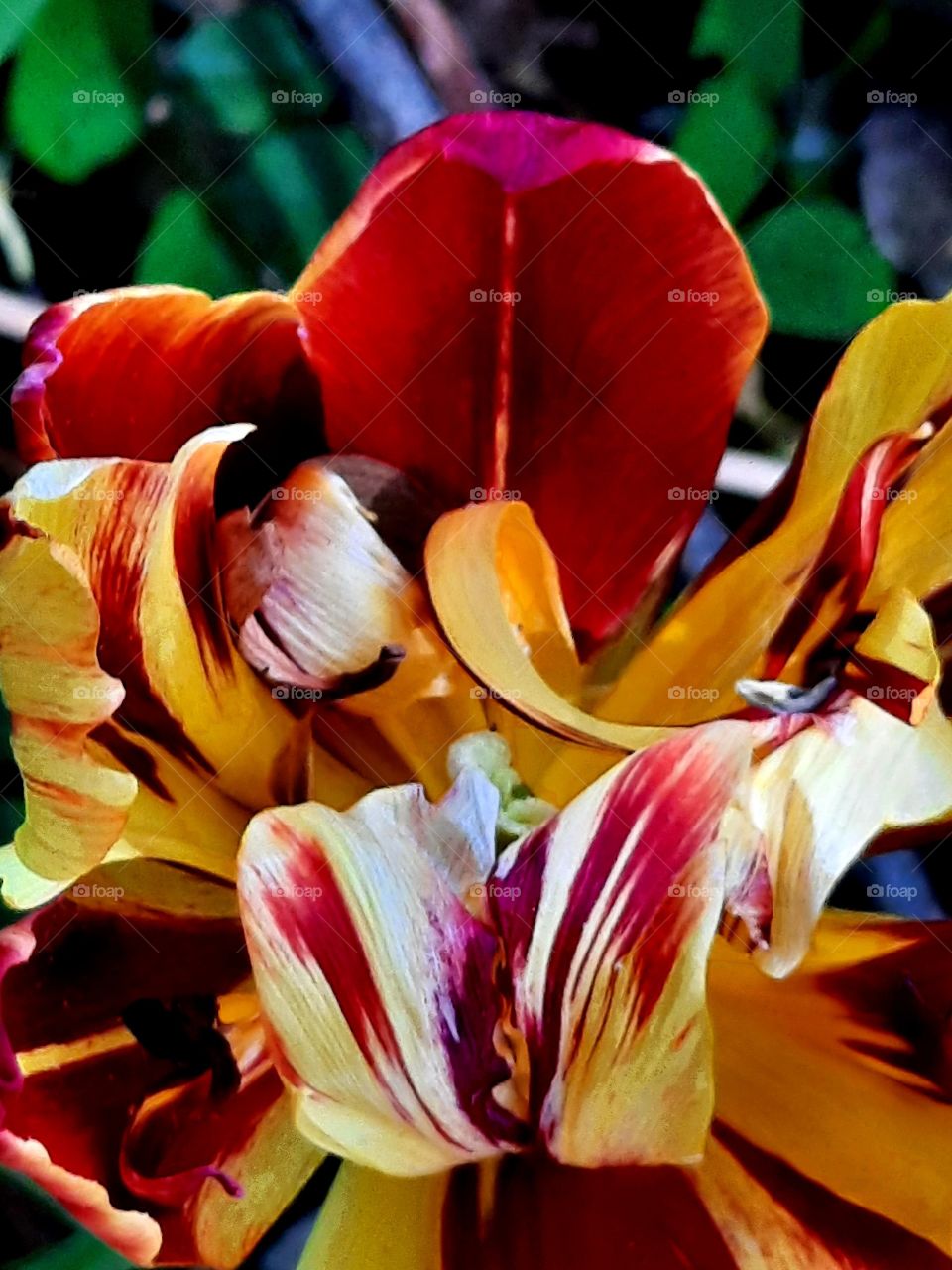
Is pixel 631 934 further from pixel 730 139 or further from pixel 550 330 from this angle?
pixel 730 139

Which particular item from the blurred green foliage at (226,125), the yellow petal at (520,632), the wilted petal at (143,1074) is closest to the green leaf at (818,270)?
the blurred green foliage at (226,125)

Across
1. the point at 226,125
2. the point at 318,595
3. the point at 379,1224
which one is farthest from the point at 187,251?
the point at 379,1224

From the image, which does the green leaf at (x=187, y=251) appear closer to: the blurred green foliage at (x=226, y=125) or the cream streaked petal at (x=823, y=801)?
the blurred green foliage at (x=226, y=125)

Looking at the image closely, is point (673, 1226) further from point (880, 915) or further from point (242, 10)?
point (242, 10)

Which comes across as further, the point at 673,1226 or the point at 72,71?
the point at 72,71

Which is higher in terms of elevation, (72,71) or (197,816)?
(72,71)

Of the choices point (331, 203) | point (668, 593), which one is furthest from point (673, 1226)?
point (331, 203)

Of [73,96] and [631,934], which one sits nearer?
[631,934]
